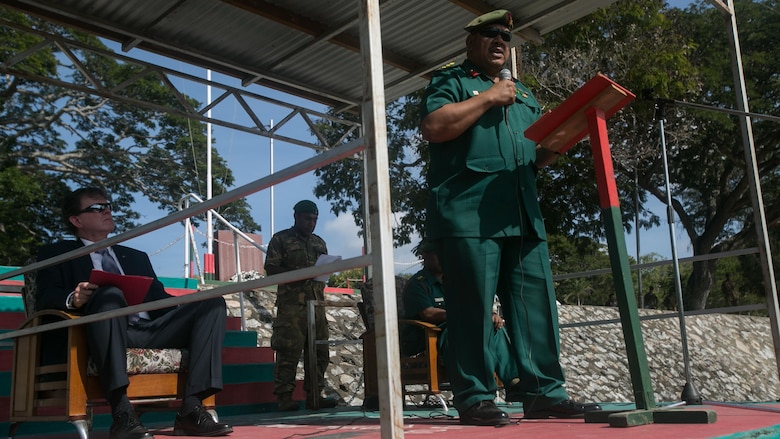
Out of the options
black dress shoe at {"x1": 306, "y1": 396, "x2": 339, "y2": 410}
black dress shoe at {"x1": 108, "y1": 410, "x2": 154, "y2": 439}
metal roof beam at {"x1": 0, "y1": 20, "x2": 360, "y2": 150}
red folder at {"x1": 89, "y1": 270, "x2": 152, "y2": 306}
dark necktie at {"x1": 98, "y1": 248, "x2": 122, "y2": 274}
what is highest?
metal roof beam at {"x1": 0, "y1": 20, "x2": 360, "y2": 150}

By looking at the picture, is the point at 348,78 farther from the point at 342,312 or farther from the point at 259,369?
Result: the point at 342,312

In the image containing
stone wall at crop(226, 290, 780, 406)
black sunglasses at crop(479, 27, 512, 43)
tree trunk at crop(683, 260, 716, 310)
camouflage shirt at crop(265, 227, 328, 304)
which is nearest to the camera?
black sunglasses at crop(479, 27, 512, 43)

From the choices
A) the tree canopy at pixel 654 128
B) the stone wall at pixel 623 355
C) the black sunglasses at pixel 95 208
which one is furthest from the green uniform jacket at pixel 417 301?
the tree canopy at pixel 654 128

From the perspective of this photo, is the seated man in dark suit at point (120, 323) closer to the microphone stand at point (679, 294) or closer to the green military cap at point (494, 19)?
the green military cap at point (494, 19)

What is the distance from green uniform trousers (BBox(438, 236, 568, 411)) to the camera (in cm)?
319

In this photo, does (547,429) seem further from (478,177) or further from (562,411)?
(478,177)

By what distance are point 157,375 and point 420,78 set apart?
429 cm

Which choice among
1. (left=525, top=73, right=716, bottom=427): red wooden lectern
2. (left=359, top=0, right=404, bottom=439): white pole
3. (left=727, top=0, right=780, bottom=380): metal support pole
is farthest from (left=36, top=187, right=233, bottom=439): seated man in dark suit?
(left=727, top=0, right=780, bottom=380): metal support pole

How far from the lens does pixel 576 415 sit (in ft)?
10.7

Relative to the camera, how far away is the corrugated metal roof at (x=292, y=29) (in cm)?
570

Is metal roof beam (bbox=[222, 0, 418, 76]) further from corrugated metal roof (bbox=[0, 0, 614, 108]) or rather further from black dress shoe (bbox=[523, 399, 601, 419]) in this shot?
black dress shoe (bbox=[523, 399, 601, 419])

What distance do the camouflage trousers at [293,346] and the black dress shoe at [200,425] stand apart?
9.39 feet

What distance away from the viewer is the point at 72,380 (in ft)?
9.94

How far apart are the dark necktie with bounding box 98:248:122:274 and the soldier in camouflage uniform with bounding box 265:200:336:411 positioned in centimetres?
259
